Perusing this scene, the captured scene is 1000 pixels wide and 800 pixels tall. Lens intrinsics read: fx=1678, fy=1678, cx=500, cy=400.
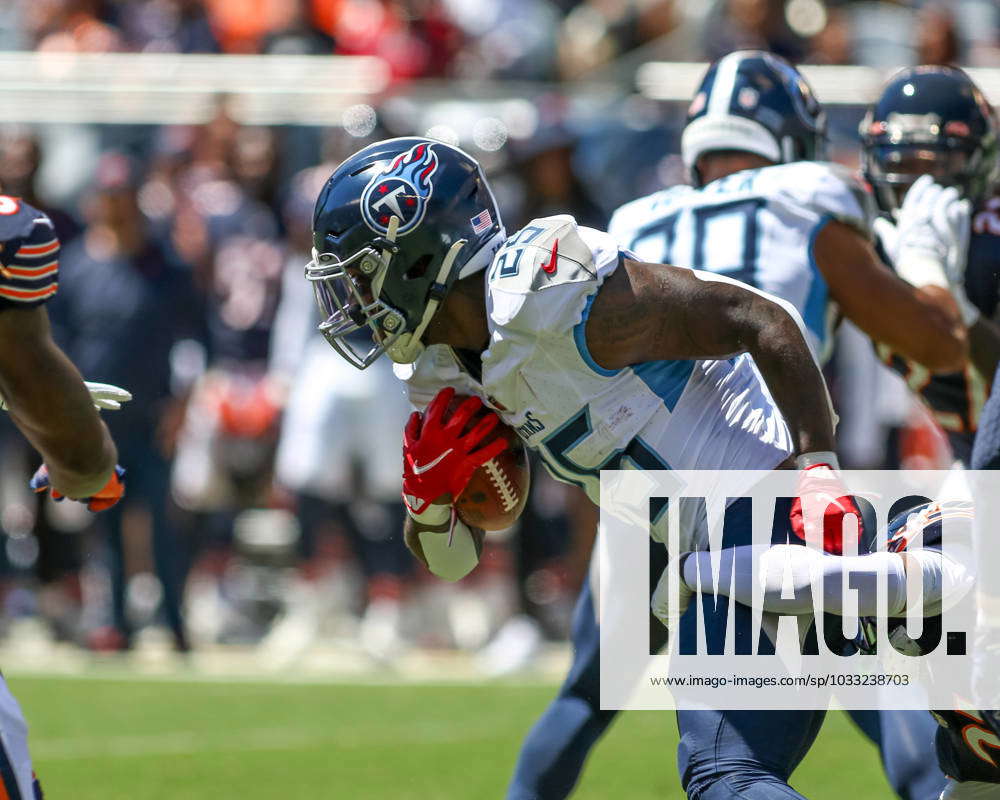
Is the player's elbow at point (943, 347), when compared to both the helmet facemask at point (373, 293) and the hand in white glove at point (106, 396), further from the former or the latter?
the hand in white glove at point (106, 396)

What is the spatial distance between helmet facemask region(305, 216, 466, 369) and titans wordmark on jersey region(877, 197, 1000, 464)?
1.63 meters

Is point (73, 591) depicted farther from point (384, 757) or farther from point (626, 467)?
point (626, 467)

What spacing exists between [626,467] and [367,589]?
16.5ft

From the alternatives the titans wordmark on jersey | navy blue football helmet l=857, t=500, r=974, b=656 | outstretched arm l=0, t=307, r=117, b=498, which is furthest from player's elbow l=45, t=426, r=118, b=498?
the titans wordmark on jersey

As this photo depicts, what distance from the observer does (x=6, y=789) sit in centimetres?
283

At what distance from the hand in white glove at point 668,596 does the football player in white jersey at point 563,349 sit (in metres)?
0.14

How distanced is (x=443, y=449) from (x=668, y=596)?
56 centimetres

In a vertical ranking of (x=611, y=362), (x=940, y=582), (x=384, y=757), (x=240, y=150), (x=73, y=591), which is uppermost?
(x=611, y=362)

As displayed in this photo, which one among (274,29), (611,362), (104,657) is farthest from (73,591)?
(611,362)

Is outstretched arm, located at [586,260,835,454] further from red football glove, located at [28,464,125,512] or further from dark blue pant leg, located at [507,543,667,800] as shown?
red football glove, located at [28,464,125,512]

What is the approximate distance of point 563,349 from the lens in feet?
10.8

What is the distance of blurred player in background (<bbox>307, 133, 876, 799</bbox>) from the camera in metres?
3.22

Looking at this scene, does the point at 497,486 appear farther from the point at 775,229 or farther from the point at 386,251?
the point at 775,229

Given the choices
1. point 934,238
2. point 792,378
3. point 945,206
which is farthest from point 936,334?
point 792,378
